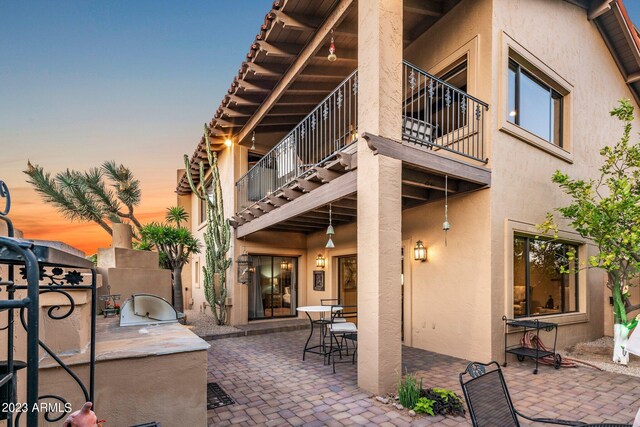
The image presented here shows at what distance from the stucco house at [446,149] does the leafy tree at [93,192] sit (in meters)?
10.1

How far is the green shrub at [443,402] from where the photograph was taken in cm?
417

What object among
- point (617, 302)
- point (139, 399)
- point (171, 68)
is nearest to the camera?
point (139, 399)

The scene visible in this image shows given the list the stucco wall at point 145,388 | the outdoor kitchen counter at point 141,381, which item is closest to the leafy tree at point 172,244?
the outdoor kitchen counter at point 141,381

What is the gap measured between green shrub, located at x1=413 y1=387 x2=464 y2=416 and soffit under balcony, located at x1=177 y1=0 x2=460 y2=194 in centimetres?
585

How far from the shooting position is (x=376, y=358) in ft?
15.5

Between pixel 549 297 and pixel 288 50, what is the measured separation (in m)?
7.58

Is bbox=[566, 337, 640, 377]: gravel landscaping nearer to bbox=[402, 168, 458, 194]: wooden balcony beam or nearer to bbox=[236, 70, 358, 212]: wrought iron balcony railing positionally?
bbox=[402, 168, 458, 194]: wooden balcony beam

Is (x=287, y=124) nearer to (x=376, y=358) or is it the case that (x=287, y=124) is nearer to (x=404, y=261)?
(x=404, y=261)

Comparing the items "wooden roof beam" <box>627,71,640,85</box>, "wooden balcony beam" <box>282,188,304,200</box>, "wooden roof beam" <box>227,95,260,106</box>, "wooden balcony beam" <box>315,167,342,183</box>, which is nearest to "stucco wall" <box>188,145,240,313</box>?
"wooden roof beam" <box>227,95,260,106</box>

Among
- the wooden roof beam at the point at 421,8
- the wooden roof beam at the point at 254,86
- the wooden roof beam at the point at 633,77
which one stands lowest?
the wooden roof beam at the point at 254,86

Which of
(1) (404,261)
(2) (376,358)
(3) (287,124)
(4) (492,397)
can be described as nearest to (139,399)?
(2) (376,358)

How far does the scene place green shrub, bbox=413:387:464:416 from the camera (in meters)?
4.17

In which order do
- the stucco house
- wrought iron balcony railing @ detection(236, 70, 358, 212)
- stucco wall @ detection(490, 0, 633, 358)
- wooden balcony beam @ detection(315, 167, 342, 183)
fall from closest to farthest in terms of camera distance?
the stucco house → wooden balcony beam @ detection(315, 167, 342, 183) → stucco wall @ detection(490, 0, 633, 358) → wrought iron balcony railing @ detection(236, 70, 358, 212)

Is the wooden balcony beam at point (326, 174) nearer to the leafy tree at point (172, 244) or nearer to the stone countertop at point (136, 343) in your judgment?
the stone countertop at point (136, 343)
